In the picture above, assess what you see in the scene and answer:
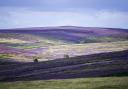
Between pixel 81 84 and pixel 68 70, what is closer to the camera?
pixel 81 84

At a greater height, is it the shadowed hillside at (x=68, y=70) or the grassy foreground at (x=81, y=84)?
the grassy foreground at (x=81, y=84)

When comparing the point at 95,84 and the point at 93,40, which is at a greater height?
the point at 95,84

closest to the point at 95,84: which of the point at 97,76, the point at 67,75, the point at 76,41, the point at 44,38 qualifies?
the point at 97,76

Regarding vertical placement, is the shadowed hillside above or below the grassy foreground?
below

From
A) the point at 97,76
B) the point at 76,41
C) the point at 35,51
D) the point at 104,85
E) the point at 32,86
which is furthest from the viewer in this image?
the point at 76,41

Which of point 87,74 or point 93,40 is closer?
point 87,74

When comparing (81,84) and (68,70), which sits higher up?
(81,84)

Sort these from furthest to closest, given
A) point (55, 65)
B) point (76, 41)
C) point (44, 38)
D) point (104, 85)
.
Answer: point (44, 38), point (76, 41), point (55, 65), point (104, 85)

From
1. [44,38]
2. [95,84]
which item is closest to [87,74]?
[95,84]

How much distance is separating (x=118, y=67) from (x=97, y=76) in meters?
4.53

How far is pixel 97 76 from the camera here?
4441 cm

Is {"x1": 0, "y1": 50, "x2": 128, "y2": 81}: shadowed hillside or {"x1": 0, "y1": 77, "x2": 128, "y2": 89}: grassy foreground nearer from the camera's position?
{"x1": 0, "y1": 77, "x2": 128, "y2": 89}: grassy foreground

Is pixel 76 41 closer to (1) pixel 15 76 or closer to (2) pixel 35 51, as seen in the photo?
(2) pixel 35 51

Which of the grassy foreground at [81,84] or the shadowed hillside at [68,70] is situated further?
the shadowed hillside at [68,70]
